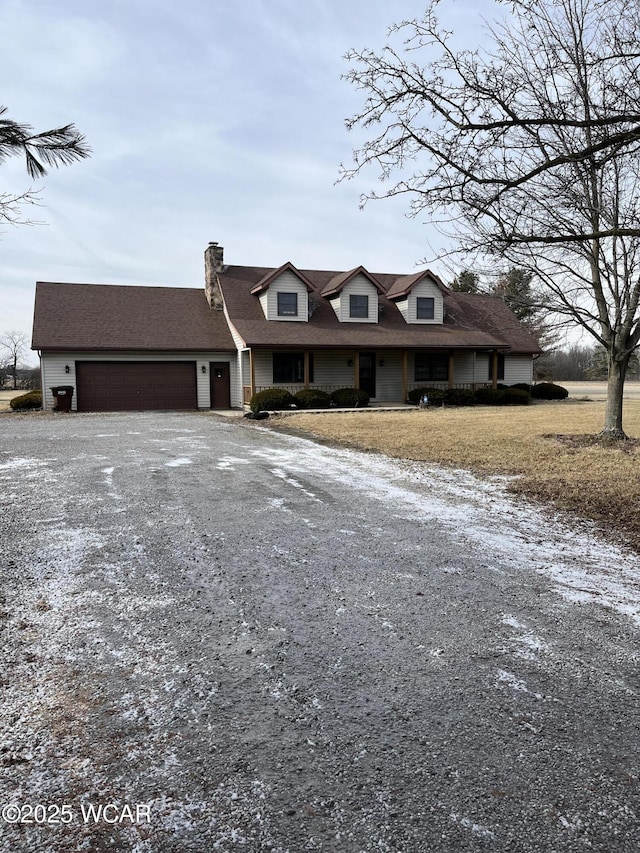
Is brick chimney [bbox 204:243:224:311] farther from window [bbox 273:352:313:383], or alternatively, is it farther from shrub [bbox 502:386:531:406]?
shrub [bbox 502:386:531:406]

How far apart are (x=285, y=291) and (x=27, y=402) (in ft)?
36.9

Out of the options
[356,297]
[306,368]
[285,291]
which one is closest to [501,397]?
[356,297]

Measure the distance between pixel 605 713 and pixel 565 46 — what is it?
738 centimetres

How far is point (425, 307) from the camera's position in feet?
85.4

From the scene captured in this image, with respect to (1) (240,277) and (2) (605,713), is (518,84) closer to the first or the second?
(2) (605,713)

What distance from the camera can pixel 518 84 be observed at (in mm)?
5551

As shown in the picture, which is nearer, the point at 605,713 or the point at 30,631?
the point at 605,713

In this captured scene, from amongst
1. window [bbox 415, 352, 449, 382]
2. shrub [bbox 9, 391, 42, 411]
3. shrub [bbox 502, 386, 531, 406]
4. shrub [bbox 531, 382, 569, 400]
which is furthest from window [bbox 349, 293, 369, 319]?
shrub [bbox 9, 391, 42, 411]

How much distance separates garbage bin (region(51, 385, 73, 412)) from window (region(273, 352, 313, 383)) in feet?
26.2

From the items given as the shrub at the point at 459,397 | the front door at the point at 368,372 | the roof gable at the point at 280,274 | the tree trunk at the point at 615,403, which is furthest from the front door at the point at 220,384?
the tree trunk at the point at 615,403

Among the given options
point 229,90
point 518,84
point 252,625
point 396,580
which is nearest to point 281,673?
point 252,625

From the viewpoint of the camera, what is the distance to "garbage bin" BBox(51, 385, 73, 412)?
20.9 metres

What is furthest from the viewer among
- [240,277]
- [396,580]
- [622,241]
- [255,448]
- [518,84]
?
[240,277]

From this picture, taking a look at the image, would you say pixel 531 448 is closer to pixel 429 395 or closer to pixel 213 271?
pixel 429 395
